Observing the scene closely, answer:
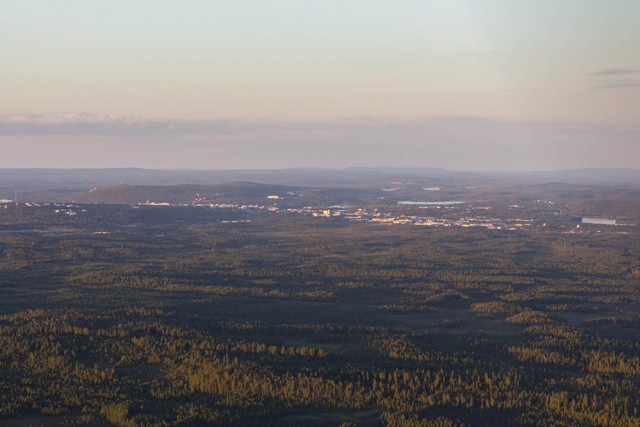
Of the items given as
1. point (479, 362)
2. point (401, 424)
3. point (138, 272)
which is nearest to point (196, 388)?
point (401, 424)

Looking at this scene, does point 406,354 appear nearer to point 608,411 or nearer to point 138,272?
point 608,411

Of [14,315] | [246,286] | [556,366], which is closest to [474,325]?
[556,366]

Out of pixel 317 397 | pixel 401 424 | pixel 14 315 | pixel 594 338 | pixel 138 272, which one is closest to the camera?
pixel 401 424

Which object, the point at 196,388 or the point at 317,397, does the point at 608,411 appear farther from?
the point at 196,388

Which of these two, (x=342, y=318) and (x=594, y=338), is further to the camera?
(x=342, y=318)

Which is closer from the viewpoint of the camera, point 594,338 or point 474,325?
point 594,338

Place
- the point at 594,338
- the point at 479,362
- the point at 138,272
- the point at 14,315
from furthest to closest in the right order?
the point at 138,272 < the point at 14,315 < the point at 594,338 < the point at 479,362
